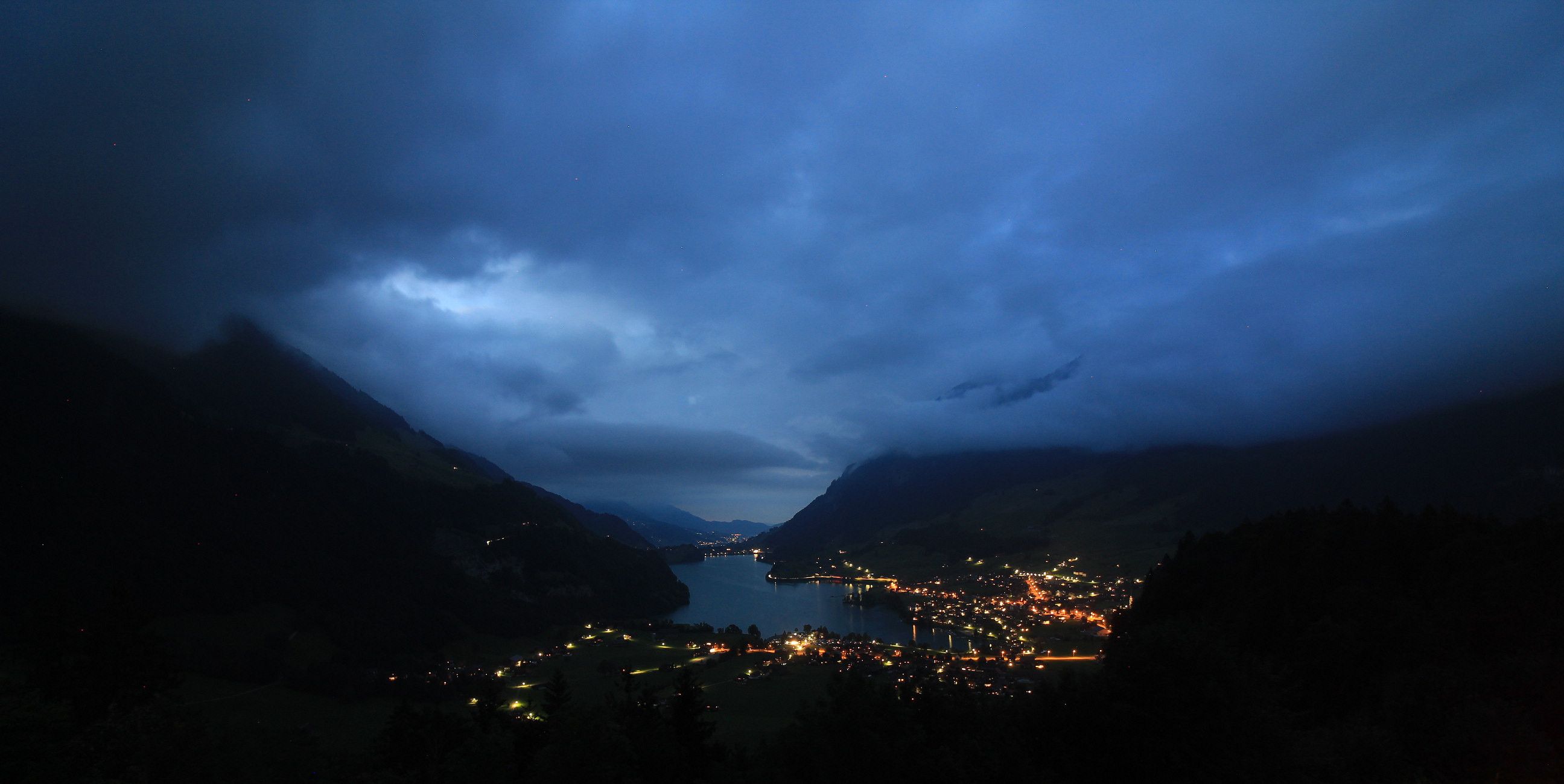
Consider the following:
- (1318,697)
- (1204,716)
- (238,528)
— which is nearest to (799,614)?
(238,528)

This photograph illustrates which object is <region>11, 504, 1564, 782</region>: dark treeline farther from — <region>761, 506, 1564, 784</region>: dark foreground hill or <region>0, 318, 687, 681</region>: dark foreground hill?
<region>0, 318, 687, 681</region>: dark foreground hill

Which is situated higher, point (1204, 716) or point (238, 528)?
point (238, 528)

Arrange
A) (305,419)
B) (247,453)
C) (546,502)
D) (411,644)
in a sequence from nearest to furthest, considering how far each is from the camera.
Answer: (411,644), (247,453), (305,419), (546,502)

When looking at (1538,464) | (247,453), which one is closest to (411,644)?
(247,453)

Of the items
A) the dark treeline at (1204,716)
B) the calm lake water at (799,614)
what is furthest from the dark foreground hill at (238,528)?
the dark treeline at (1204,716)

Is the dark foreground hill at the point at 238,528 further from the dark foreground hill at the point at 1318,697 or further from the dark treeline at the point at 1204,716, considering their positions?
the dark foreground hill at the point at 1318,697

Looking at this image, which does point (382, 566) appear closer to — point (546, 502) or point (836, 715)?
point (546, 502)

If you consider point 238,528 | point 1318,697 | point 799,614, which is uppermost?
point 238,528

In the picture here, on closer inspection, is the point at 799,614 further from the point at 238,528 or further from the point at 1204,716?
the point at 1204,716
